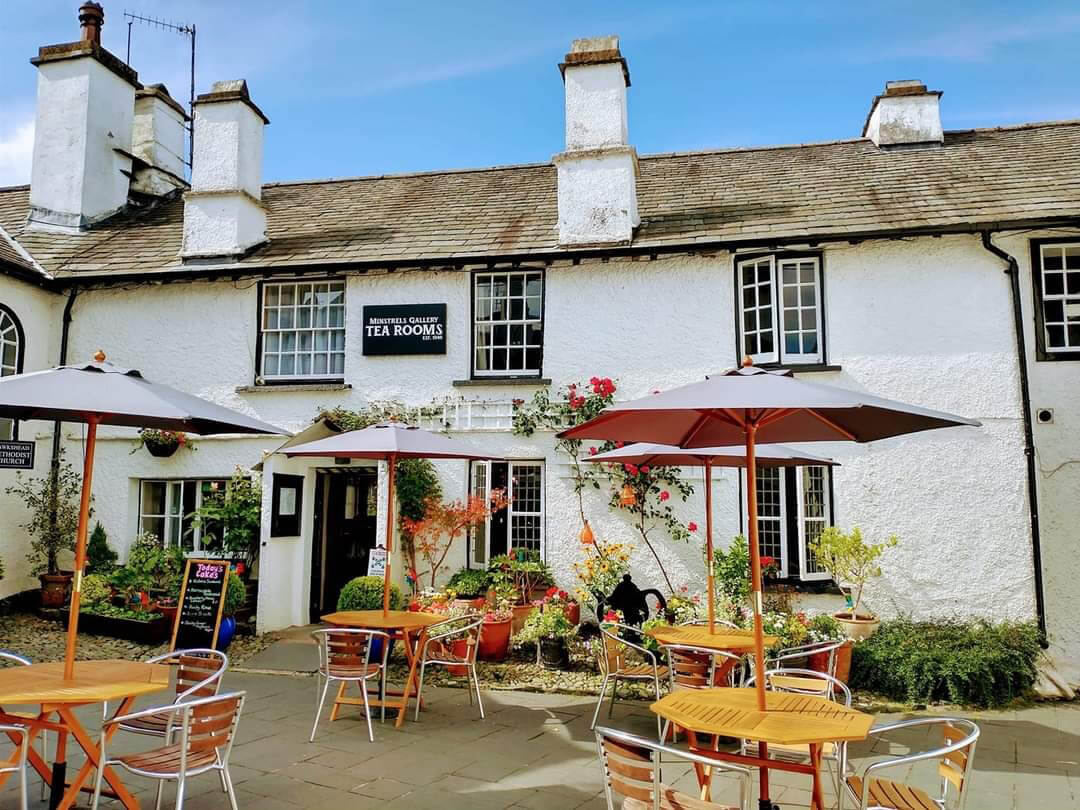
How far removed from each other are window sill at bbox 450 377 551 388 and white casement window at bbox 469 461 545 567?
1113 millimetres

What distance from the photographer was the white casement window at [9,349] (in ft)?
39.7

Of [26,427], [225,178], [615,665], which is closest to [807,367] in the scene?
[615,665]

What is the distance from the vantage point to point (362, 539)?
13.2 metres

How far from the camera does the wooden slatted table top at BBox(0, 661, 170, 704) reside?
4.45 meters

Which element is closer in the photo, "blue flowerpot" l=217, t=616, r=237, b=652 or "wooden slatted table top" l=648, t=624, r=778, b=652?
"wooden slatted table top" l=648, t=624, r=778, b=652

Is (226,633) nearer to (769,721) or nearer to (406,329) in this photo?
(406,329)

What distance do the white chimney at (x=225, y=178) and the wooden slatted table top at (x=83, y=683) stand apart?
8654 mm

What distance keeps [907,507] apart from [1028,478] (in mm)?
1411

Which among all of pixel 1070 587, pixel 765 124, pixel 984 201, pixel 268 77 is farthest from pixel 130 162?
pixel 1070 587

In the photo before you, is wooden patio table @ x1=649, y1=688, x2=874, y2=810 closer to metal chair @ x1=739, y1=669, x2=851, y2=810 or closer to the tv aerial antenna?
metal chair @ x1=739, y1=669, x2=851, y2=810

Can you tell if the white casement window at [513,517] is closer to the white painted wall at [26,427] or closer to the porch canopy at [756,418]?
the porch canopy at [756,418]

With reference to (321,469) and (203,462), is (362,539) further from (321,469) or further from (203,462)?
(203,462)

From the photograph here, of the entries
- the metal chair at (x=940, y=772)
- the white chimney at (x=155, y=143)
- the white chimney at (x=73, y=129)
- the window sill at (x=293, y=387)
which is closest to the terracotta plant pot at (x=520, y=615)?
the window sill at (x=293, y=387)

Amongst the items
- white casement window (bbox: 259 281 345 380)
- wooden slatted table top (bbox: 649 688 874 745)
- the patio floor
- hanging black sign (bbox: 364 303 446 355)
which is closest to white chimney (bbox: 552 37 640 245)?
hanging black sign (bbox: 364 303 446 355)
